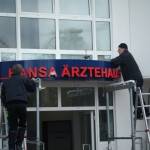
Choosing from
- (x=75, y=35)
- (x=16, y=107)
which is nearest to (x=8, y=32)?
(x=75, y=35)

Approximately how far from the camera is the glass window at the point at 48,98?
1272 centimetres

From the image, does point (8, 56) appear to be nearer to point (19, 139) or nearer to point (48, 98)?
point (48, 98)

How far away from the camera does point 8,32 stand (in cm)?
1277

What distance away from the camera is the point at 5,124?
11484 millimetres

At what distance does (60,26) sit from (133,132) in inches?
124

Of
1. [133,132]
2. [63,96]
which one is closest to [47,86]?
[63,96]

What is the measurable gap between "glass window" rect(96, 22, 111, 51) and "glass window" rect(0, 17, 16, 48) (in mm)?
2020

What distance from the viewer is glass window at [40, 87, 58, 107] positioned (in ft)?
41.7

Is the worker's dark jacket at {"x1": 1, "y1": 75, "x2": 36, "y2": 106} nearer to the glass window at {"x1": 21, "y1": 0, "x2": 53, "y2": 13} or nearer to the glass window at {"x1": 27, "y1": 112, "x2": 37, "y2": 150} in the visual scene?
the glass window at {"x1": 27, "y1": 112, "x2": 37, "y2": 150}

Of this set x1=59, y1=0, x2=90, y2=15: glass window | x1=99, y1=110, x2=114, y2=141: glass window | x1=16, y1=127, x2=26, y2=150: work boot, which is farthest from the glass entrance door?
x1=16, y1=127, x2=26, y2=150: work boot

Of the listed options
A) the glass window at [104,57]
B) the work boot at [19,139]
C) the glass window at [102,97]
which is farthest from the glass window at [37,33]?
the work boot at [19,139]

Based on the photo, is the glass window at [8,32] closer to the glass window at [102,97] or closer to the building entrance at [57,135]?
the glass window at [102,97]

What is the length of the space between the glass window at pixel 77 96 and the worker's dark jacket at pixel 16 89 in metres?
2.30

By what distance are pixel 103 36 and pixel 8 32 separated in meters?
2.28
